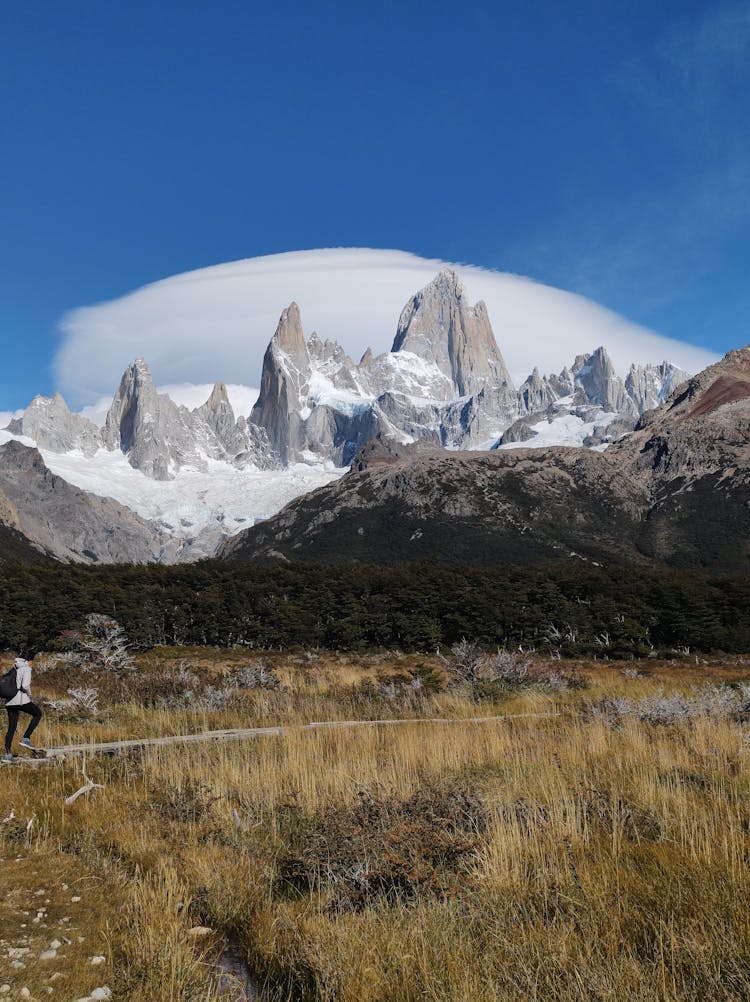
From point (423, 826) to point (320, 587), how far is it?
4552cm

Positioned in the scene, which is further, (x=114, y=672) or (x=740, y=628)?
(x=740, y=628)

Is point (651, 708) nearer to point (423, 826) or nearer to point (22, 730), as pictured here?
point (423, 826)

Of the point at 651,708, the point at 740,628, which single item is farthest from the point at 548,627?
the point at 651,708

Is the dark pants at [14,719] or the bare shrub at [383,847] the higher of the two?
the dark pants at [14,719]

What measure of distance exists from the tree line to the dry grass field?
33.8 meters

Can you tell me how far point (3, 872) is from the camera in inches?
255

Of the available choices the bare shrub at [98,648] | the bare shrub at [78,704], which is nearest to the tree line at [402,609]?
the bare shrub at [98,648]

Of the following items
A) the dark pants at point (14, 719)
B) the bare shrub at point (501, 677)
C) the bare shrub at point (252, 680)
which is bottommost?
the bare shrub at point (252, 680)

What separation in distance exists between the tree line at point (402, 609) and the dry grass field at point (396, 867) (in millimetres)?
33818

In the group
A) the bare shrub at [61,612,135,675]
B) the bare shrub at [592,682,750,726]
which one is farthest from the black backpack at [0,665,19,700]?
the bare shrub at [61,612,135,675]

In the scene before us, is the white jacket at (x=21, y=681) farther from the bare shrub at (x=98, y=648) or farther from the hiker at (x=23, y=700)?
the bare shrub at (x=98, y=648)

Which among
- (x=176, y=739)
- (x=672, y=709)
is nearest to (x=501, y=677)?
(x=672, y=709)

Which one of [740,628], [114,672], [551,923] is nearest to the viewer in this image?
[551,923]

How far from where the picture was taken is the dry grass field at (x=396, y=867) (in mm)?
4504
